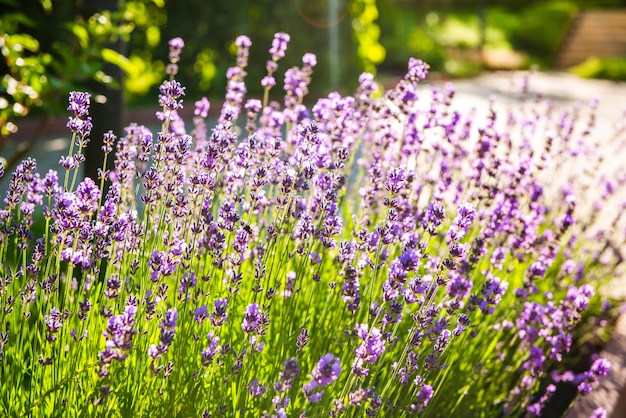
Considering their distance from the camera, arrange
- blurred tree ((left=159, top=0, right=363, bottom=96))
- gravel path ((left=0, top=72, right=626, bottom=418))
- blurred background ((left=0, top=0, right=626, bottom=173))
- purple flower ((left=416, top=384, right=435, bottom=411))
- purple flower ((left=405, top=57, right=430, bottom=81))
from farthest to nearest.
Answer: blurred tree ((left=159, top=0, right=363, bottom=96)), blurred background ((left=0, top=0, right=626, bottom=173)), gravel path ((left=0, top=72, right=626, bottom=418)), purple flower ((left=405, top=57, right=430, bottom=81)), purple flower ((left=416, top=384, right=435, bottom=411))

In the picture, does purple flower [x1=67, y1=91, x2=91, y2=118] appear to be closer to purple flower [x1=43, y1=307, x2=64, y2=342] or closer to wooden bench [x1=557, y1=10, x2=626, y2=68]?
purple flower [x1=43, y1=307, x2=64, y2=342]

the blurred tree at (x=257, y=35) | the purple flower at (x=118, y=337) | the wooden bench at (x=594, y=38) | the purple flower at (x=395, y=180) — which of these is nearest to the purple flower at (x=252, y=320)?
the purple flower at (x=118, y=337)

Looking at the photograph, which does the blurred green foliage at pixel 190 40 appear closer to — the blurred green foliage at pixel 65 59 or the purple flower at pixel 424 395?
the blurred green foliage at pixel 65 59

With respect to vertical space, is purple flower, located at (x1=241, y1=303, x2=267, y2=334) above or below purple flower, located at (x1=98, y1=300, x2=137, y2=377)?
above

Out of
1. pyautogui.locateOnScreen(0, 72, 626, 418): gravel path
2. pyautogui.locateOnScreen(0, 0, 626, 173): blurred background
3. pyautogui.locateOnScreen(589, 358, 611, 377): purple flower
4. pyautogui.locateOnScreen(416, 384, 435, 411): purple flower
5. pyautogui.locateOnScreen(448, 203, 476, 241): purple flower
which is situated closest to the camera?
pyautogui.locateOnScreen(448, 203, 476, 241): purple flower

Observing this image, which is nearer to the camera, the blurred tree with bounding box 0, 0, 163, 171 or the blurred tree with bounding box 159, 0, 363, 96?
the blurred tree with bounding box 0, 0, 163, 171

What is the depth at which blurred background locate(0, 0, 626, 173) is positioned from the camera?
167 inches

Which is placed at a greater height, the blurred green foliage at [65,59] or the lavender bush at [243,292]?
the blurred green foliage at [65,59]

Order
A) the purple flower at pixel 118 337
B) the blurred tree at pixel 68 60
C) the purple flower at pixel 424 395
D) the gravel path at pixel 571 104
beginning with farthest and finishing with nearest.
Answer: the blurred tree at pixel 68 60, the gravel path at pixel 571 104, the purple flower at pixel 424 395, the purple flower at pixel 118 337

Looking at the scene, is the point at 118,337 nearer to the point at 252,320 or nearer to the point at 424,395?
the point at 252,320

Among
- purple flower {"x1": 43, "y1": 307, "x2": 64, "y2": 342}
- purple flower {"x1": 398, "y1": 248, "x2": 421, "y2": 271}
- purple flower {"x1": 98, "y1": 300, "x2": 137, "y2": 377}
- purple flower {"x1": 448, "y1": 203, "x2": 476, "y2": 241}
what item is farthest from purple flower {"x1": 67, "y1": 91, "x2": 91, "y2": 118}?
purple flower {"x1": 448, "y1": 203, "x2": 476, "y2": 241}

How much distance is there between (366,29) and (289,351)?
9.14 meters

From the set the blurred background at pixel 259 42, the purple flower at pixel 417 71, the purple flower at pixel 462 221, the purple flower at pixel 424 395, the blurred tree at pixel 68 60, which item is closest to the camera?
the purple flower at pixel 462 221

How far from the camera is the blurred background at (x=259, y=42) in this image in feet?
13.9
